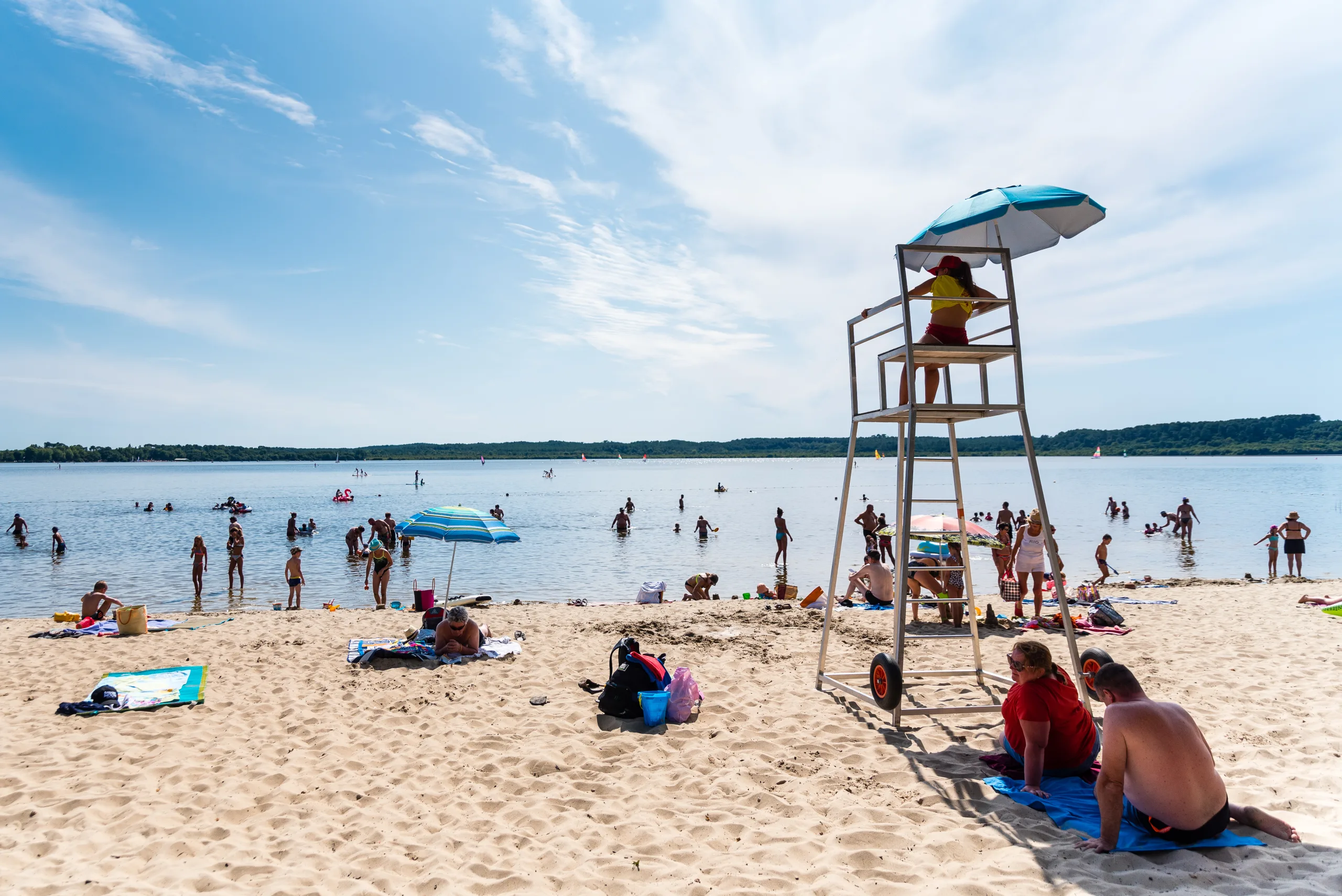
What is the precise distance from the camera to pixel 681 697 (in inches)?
249

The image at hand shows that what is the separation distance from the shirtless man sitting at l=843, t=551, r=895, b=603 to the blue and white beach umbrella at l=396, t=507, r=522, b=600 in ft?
18.6

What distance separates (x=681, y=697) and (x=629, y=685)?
52cm

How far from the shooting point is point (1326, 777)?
4.64 m

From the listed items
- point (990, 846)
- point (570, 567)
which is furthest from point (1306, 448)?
point (990, 846)

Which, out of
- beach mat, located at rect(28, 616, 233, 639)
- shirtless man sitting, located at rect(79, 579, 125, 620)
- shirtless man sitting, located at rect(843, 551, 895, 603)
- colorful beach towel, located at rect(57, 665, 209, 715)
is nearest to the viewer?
colorful beach towel, located at rect(57, 665, 209, 715)

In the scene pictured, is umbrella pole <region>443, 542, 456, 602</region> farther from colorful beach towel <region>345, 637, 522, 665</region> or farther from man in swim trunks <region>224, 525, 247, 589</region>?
man in swim trunks <region>224, 525, 247, 589</region>

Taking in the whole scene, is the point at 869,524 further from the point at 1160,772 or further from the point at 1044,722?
the point at 1160,772

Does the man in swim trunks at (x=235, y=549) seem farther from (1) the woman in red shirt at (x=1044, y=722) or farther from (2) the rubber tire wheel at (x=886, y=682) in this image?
(1) the woman in red shirt at (x=1044, y=722)

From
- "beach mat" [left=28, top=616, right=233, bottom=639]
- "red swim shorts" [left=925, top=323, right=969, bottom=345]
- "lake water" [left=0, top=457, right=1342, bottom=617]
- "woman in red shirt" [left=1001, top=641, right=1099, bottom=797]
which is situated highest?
"red swim shorts" [left=925, top=323, right=969, bottom=345]

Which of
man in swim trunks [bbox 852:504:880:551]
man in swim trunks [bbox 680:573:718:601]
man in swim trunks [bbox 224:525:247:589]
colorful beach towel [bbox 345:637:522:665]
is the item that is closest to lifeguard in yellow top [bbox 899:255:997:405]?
colorful beach towel [bbox 345:637:522:665]

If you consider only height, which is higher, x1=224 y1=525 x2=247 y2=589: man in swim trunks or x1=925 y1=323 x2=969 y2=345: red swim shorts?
x1=925 y1=323 x2=969 y2=345: red swim shorts

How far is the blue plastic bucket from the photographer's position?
20.1ft

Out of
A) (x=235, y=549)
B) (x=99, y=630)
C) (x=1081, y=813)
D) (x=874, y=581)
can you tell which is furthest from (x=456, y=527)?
(x=235, y=549)

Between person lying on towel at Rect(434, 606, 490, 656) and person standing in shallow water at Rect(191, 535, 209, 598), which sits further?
person standing in shallow water at Rect(191, 535, 209, 598)
